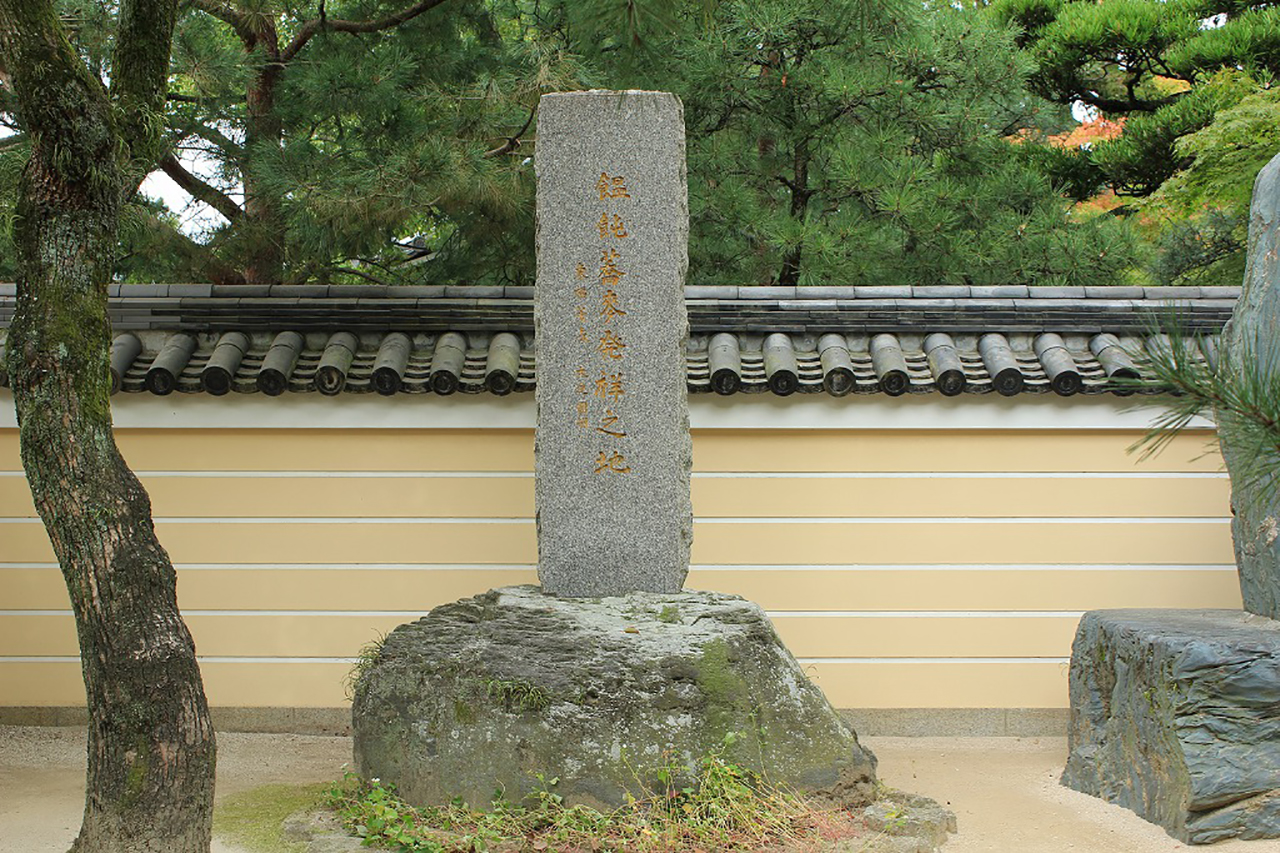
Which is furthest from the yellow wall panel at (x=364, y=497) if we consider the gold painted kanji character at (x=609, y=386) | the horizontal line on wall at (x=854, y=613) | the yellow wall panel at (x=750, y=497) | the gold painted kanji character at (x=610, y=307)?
the gold painted kanji character at (x=610, y=307)

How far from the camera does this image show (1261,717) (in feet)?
15.4

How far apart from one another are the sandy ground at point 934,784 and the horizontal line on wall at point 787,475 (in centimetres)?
136

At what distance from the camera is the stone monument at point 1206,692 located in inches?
182

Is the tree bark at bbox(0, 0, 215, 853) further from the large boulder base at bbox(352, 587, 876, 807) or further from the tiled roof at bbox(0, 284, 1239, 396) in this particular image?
the tiled roof at bbox(0, 284, 1239, 396)

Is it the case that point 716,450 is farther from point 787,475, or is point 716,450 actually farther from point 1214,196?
point 1214,196

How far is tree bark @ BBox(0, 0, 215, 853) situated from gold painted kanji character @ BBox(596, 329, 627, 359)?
6.94ft

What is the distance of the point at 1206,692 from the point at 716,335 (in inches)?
119

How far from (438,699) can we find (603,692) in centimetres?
60

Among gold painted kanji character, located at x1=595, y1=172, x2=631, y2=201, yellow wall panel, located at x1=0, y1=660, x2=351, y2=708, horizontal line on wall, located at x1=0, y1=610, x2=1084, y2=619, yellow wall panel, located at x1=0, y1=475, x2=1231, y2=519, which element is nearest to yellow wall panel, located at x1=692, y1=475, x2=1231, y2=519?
yellow wall panel, located at x1=0, y1=475, x2=1231, y2=519

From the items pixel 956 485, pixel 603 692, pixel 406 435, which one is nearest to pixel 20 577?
pixel 406 435

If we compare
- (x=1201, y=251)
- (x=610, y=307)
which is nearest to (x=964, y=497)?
(x=610, y=307)

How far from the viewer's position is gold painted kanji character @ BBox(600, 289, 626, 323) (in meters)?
5.37

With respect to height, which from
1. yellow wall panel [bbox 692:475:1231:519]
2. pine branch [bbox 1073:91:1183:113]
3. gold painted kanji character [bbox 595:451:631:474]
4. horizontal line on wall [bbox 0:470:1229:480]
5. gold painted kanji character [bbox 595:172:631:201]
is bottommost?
yellow wall panel [bbox 692:475:1231:519]

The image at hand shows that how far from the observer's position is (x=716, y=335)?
6.62 metres
